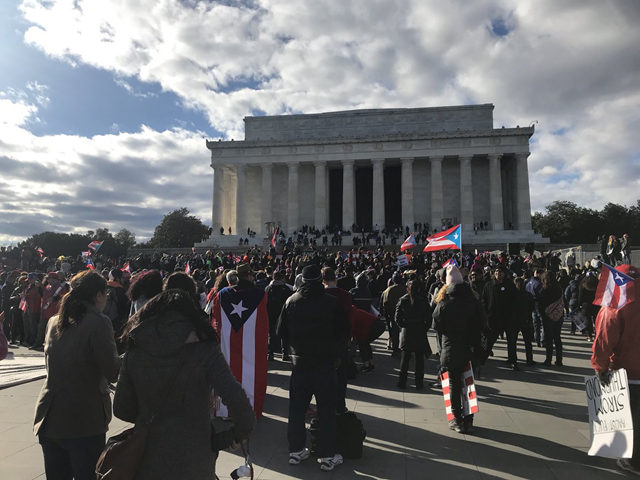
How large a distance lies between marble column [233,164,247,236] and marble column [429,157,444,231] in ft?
74.2

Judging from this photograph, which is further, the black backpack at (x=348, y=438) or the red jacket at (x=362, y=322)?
the red jacket at (x=362, y=322)

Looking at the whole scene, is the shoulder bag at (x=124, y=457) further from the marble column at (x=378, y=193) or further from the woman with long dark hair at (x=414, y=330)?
the marble column at (x=378, y=193)

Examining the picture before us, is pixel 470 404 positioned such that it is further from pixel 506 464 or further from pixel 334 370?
pixel 334 370

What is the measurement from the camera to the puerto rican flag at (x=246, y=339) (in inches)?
242

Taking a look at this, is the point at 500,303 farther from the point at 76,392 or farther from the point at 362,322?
the point at 76,392

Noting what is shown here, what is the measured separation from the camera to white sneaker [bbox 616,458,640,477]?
483 cm

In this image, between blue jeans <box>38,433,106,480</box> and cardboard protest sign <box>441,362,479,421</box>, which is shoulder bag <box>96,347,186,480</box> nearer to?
blue jeans <box>38,433,106,480</box>

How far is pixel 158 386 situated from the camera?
8.87 feet

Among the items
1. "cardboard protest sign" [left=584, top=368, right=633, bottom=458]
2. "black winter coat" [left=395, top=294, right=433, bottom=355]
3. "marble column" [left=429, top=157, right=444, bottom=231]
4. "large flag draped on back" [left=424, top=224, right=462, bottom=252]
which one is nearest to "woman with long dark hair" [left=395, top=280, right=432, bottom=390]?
"black winter coat" [left=395, top=294, right=433, bottom=355]

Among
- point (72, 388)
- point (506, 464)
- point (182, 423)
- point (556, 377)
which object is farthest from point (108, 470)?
point (556, 377)

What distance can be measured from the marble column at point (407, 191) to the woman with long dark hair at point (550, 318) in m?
41.6

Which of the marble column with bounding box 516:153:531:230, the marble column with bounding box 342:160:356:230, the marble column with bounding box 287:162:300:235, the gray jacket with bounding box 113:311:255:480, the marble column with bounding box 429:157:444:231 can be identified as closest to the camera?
the gray jacket with bounding box 113:311:255:480

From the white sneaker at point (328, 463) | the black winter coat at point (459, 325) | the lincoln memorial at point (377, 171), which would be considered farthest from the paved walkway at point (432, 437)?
the lincoln memorial at point (377, 171)

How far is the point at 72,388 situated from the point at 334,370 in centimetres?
272
